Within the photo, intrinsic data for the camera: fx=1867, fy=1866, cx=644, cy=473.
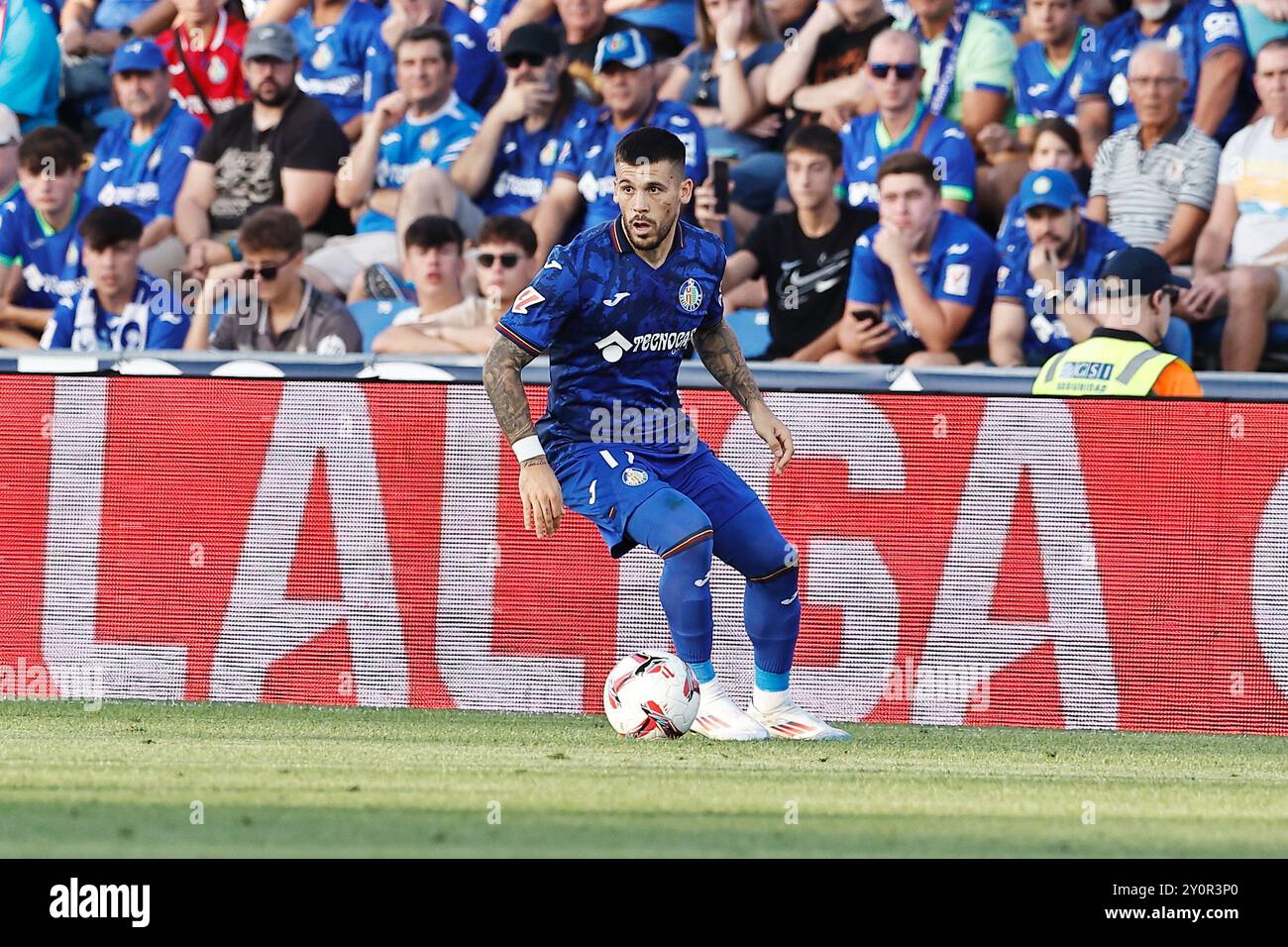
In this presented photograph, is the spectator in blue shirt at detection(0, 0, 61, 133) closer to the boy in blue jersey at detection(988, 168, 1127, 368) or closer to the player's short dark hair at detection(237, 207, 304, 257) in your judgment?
the player's short dark hair at detection(237, 207, 304, 257)

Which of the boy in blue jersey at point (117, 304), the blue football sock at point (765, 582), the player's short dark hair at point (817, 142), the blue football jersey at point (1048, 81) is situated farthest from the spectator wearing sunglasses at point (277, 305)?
the blue football sock at point (765, 582)

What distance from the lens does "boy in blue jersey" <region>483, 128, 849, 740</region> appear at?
237 inches

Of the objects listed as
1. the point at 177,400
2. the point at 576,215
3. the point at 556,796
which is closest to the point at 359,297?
the point at 576,215

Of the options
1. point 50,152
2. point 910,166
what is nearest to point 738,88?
point 910,166

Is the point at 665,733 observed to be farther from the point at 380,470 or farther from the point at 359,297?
the point at 359,297

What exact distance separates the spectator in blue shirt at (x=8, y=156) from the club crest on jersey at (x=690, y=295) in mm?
6891

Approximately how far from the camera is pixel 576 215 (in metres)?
10.8

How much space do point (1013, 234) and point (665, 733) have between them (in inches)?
180

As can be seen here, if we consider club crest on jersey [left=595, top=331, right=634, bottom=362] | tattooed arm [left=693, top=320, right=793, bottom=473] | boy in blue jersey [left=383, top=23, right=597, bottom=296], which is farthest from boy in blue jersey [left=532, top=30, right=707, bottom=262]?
club crest on jersey [left=595, top=331, right=634, bottom=362]

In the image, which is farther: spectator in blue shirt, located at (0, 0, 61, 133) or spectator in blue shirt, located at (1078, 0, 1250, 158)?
spectator in blue shirt, located at (0, 0, 61, 133)

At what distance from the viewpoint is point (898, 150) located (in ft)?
33.9

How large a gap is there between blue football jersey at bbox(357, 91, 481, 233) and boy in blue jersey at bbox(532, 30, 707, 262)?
0.73m

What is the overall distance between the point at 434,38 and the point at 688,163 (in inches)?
76.4

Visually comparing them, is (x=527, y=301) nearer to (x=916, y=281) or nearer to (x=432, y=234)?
(x=916, y=281)
